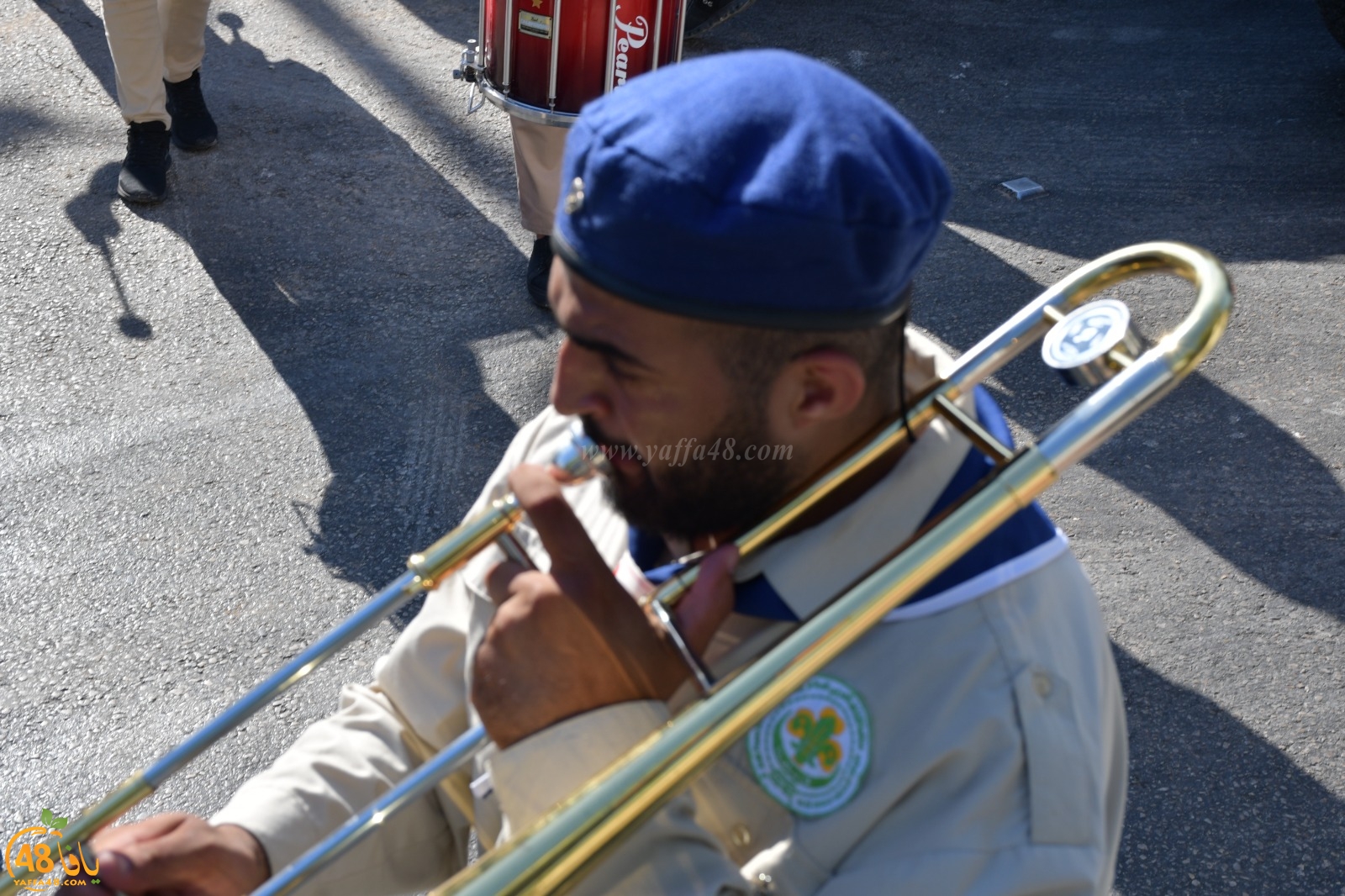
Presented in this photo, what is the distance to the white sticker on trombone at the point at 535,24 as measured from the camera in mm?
3596

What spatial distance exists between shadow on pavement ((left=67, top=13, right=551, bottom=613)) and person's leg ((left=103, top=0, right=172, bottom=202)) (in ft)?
0.37

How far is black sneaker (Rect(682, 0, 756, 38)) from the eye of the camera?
6.11 meters

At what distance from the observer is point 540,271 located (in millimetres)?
4191

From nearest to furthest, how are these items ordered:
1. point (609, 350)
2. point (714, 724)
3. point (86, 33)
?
point (714, 724) → point (609, 350) → point (86, 33)

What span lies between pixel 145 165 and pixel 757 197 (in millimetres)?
4192

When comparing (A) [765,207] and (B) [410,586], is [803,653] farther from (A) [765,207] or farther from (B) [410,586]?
(B) [410,586]

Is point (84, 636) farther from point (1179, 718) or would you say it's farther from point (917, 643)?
point (1179, 718)

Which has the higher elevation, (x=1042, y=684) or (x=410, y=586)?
(x=1042, y=684)

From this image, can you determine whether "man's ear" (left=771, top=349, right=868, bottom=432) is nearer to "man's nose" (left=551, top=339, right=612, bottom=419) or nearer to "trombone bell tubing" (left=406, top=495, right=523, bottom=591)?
"man's nose" (left=551, top=339, right=612, bottom=419)

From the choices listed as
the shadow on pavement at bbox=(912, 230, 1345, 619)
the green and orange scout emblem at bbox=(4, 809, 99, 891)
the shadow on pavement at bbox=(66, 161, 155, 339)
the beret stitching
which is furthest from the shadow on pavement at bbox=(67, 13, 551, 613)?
the beret stitching

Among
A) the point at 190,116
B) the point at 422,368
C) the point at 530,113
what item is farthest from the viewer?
the point at 190,116

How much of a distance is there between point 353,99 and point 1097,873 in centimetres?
511

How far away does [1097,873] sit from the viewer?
1103mm

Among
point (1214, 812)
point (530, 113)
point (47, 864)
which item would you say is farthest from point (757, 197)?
point (530, 113)
